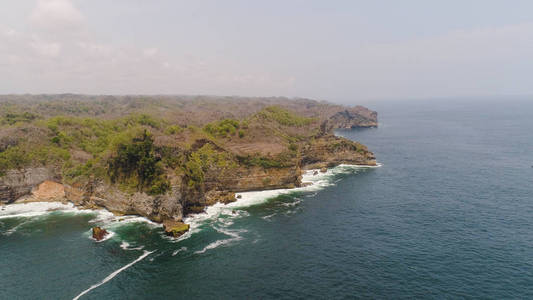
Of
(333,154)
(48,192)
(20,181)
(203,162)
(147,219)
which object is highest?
(203,162)

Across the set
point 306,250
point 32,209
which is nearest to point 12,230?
point 32,209

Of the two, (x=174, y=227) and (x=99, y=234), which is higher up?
(x=174, y=227)

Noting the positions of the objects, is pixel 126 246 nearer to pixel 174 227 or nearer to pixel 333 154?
pixel 174 227

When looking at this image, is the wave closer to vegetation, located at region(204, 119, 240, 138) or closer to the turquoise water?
the turquoise water

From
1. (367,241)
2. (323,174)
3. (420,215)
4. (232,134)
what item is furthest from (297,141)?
(367,241)

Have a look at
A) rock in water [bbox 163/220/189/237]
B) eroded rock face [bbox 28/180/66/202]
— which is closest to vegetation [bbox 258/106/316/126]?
rock in water [bbox 163/220/189/237]

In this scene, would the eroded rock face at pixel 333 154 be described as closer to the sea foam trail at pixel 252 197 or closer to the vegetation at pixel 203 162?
the sea foam trail at pixel 252 197

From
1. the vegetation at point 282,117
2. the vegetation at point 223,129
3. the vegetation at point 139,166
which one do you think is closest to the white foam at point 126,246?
the vegetation at point 139,166
